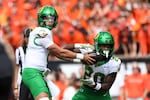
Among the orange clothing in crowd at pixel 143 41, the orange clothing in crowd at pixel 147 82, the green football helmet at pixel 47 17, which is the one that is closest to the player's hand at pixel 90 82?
the green football helmet at pixel 47 17

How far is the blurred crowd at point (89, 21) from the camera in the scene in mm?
11898

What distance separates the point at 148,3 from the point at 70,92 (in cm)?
441

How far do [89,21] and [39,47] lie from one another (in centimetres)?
661

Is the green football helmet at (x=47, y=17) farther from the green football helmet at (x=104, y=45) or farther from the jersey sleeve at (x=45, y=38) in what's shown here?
the green football helmet at (x=104, y=45)

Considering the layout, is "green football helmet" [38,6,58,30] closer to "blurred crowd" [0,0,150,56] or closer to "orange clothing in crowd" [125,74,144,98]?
"orange clothing in crowd" [125,74,144,98]

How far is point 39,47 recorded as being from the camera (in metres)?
5.90

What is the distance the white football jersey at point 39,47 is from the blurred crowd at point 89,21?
5.81 meters

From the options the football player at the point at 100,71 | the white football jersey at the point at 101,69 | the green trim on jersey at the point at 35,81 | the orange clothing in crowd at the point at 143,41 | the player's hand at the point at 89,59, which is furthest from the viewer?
the orange clothing in crowd at the point at 143,41

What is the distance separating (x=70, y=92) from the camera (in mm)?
10305

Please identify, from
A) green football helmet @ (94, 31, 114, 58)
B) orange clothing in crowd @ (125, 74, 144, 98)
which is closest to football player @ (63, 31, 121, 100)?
green football helmet @ (94, 31, 114, 58)

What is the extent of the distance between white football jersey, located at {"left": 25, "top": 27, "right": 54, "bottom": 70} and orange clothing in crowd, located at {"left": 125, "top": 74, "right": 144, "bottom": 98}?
4.96 meters

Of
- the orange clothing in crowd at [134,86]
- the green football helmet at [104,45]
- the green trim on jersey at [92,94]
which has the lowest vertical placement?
the orange clothing in crowd at [134,86]

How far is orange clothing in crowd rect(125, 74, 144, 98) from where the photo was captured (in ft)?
35.0

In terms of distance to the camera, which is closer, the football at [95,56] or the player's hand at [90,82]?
the football at [95,56]
